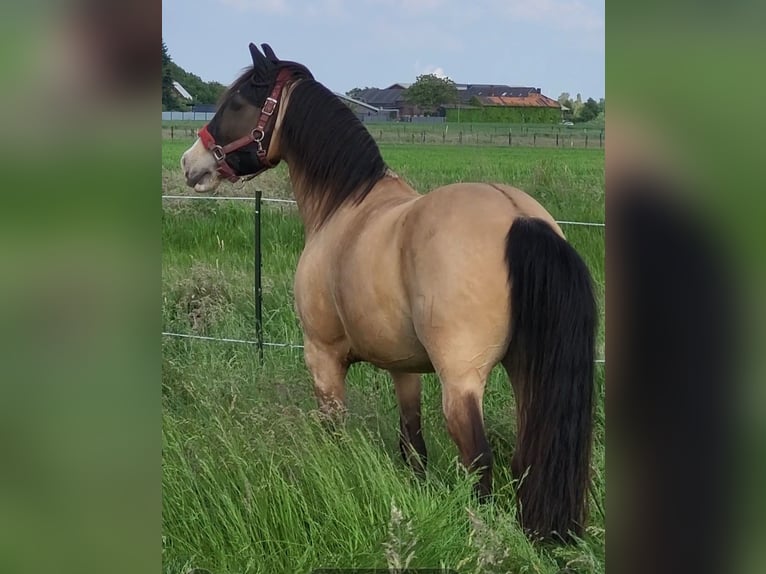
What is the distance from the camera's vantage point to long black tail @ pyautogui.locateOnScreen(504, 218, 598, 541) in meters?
2.40

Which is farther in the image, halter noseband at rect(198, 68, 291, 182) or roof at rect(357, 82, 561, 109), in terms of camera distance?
halter noseband at rect(198, 68, 291, 182)

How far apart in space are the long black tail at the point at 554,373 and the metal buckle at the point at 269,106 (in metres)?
1.18

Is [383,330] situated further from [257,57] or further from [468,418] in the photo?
[257,57]

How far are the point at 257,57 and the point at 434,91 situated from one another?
681 millimetres

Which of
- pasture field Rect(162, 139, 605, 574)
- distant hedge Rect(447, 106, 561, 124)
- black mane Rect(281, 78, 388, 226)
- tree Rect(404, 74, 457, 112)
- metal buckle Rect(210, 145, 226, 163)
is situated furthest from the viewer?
metal buckle Rect(210, 145, 226, 163)

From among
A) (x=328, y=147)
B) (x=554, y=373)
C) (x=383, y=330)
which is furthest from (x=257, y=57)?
(x=554, y=373)

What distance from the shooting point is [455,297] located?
2.49 metres

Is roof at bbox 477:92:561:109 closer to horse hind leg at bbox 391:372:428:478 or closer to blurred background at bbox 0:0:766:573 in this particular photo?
horse hind leg at bbox 391:372:428:478

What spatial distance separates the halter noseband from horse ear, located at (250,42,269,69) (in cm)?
8
